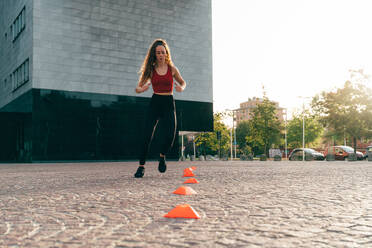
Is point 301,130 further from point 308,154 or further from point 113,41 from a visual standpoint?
point 113,41

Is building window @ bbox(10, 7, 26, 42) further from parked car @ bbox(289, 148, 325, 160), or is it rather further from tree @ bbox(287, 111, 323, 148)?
tree @ bbox(287, 111, 323, 148)

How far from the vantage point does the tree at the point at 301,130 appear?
68062 mm

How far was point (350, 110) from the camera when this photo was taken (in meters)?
36.7

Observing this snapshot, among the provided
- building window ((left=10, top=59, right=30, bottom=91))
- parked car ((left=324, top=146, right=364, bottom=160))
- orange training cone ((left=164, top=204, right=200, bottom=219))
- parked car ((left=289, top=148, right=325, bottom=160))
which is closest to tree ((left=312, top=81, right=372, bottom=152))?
parked car ((left=324, top=146, right=364, bottom=160))

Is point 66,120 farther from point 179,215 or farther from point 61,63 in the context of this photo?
point 179,215

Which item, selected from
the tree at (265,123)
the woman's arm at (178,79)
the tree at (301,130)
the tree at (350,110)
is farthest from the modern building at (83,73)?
the tree at (301,130)

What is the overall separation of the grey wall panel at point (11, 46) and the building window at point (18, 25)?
0.24m

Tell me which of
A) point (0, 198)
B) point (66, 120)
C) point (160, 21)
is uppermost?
point (160, 21)

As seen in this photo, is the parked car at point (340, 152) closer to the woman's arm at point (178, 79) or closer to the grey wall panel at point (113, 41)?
the grey wall panel at point (113, 41)

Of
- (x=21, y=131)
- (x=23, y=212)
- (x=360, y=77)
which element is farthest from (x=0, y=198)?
(x=360, y=77)

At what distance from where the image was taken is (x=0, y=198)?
14.4ft

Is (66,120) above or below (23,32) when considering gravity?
below

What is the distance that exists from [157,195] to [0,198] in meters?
1.82

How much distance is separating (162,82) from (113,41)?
73.7 ft
